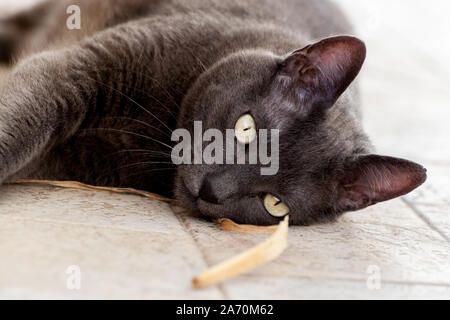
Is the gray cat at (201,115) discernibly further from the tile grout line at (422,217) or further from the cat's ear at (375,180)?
the tile grout line at (422,217)

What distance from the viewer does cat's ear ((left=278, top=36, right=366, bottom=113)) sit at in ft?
4.59

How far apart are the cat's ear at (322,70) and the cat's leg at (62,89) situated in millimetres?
446

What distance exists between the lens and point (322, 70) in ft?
4.76

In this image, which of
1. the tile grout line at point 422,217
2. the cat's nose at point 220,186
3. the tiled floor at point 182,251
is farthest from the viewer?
the tile grout line at point 422,217

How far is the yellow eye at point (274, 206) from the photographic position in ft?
4.74

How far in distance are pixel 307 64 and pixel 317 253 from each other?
0.51 m

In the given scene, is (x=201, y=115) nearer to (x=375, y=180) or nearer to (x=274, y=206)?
(x=274, y=206)

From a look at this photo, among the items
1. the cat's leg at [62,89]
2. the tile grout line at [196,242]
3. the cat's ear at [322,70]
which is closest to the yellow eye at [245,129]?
the cat's ear at [322,70]

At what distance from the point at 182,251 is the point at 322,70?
0.61 m

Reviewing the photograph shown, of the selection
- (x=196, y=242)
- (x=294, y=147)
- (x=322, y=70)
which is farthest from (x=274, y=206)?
(x=322, y=70)

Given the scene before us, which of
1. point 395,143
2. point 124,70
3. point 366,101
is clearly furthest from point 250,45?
point 366,101

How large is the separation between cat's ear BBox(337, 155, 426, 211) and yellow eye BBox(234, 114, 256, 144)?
30cm
